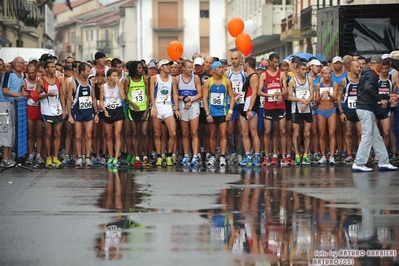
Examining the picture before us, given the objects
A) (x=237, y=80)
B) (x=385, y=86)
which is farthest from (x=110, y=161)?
(x=385, y=86)

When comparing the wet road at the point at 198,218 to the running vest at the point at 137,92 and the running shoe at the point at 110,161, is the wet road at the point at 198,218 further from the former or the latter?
the running vest at the point at 137,92

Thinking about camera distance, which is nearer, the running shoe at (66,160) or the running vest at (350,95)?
the running vest at (350,95)

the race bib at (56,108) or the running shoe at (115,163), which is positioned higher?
the race bib at (56,108)

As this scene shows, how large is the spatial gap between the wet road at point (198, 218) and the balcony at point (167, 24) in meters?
90.0

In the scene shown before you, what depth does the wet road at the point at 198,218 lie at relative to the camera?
9.61 m

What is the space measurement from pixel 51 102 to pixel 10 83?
2.74ft

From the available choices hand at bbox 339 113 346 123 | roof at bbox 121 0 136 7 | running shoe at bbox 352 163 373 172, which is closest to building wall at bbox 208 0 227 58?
roof at bbox 121 0 136 7

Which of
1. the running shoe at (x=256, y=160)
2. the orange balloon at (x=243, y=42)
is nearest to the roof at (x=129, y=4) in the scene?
the orange balloon at (x=243, y=42)

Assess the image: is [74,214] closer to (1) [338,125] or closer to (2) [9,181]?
(2) [9,181]

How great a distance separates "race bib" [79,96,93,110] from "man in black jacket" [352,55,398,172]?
4931 mm

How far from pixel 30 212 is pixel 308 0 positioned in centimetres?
3976

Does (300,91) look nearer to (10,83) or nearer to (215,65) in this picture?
(215,65)

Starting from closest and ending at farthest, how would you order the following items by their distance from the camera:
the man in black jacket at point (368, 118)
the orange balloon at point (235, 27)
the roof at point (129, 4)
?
1. the man in black jacket at point (368, 118)
2. the orange balloon at point (235, 27)
3. the roof at point (129, 4)

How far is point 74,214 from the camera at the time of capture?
12359mm
